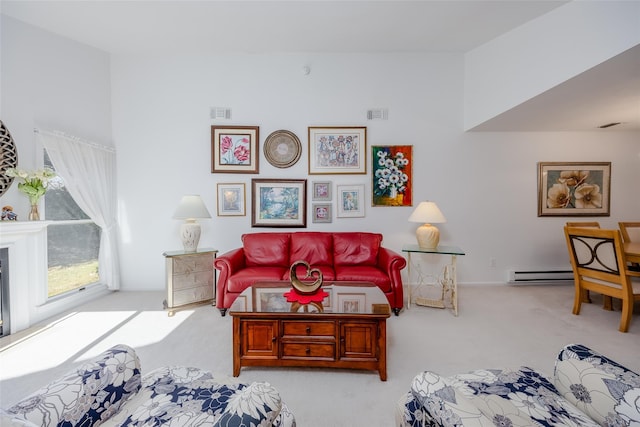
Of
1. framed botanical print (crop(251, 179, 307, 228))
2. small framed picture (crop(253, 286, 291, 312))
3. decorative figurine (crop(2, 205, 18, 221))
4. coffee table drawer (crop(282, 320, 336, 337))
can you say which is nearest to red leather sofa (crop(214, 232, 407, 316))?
framed botanical print (crop(251, 179, 307, 228))

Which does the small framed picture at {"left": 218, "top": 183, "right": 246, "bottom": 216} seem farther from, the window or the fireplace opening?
the fireplace opening

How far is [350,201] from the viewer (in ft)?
13.0

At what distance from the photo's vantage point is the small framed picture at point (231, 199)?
12.9 ft

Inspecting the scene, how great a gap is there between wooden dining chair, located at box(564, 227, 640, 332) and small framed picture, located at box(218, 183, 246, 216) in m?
4.11

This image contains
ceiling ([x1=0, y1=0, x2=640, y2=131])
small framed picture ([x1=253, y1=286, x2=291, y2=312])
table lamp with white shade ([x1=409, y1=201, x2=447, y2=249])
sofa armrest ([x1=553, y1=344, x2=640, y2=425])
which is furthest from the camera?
table lamp with white shade ([x1=409, y1=201, x2=447, y2=249])

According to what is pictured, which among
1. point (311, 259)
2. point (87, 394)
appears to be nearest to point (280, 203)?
point (311, 259)

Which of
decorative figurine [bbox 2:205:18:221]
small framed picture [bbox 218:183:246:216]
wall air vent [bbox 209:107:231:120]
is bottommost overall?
decorative figurine [bbox 2:205:18:221]

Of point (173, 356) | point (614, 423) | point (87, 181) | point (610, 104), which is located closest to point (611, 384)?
point (614, 423)

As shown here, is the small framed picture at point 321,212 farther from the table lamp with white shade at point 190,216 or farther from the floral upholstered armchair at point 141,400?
the floral upholstered armchair at point 141,400

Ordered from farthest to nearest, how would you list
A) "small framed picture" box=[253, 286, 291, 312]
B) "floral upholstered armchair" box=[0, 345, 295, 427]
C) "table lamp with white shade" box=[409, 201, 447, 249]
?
"table lamp with white shade" box=[409, 201, 447, 249] → "small framed picture" box=[253, 286, 291, 312] → "floral upholstered armchair" box=[0, 345, 295, 427]

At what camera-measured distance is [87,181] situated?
342 centimetres

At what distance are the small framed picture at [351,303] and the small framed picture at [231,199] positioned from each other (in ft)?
7.43

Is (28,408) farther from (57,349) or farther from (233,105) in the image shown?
(233,105)

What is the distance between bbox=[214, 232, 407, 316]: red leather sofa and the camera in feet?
9.88
